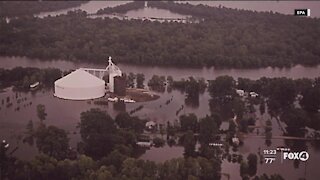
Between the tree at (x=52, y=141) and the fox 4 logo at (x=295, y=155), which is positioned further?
the tree at (x=52, y=141)

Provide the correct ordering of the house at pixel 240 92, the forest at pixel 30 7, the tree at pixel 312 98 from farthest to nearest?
the forest at pixel 30 7 < the house at pixel 240 92 < the tree at pixel 312 98

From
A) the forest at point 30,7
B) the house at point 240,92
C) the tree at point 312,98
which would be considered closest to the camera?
the tree at point 312,98

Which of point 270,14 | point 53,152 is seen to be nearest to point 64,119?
point 53,152

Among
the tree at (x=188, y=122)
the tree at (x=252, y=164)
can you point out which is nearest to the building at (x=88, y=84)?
the tree at (x=188, y=122)

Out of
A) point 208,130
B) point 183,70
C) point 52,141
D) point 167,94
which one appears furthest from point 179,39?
point 52,141

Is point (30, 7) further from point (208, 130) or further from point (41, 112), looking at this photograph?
point (208, 130)

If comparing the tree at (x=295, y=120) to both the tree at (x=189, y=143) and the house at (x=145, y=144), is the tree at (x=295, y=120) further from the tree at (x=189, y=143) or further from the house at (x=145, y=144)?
the house at (x=145, y=144)

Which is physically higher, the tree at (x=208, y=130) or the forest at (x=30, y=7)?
the forest at (x=30, y=7)

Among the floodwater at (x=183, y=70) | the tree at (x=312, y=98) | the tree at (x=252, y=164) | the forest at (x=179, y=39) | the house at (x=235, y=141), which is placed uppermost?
the forest at (x=179, y=39)
